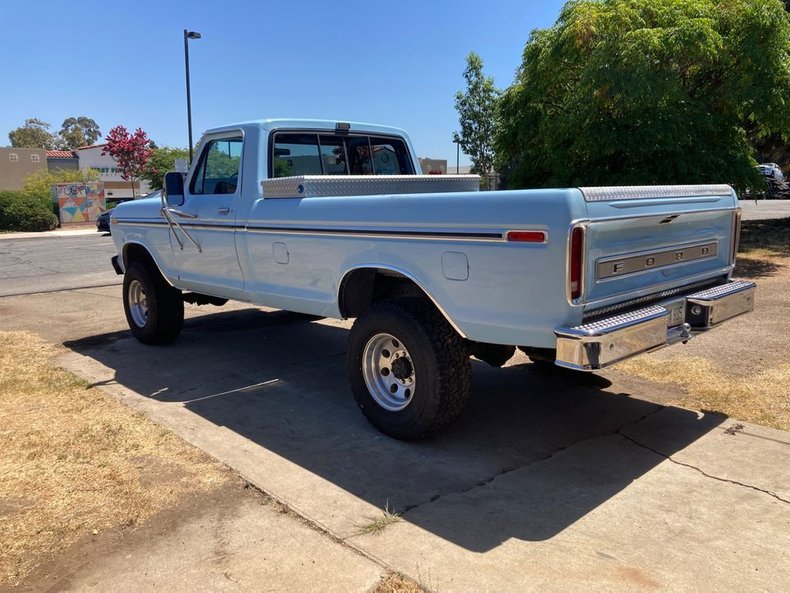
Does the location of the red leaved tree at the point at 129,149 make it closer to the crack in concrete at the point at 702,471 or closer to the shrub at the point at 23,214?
the shrub at the point at 23,214

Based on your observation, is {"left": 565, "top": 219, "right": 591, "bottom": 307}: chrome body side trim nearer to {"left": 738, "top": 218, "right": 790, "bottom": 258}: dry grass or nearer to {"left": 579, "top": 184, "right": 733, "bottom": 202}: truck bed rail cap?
{"left": 579, "top": 184, "right": 733, "bottom": 202}: truck bed rail cap

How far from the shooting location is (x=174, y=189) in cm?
618

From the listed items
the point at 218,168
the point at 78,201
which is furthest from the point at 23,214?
the point at 218,168

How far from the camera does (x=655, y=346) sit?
12.0ft

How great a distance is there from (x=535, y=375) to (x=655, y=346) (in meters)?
2.22

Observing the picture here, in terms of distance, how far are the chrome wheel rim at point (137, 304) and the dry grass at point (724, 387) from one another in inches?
197

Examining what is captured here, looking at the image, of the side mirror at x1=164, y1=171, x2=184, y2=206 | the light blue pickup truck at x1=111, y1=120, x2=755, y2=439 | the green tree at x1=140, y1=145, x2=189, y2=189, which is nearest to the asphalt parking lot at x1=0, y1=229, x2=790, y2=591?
the light blue pickup truck at x1=111, y1=120, x2=755, y2=439

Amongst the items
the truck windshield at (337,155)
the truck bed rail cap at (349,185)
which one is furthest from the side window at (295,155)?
the truck bed rail cap at (349,185)

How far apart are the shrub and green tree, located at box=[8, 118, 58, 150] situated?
71.3 m

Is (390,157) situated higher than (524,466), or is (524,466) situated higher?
(390,157)

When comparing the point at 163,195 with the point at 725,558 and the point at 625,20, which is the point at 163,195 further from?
the point at 625,20

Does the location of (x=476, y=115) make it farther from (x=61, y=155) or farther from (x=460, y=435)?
(x=61, y=155)

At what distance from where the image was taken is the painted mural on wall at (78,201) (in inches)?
1238

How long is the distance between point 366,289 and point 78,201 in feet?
103
